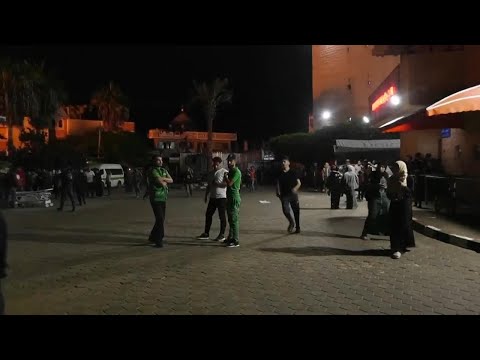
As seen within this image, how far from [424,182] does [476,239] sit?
5.91 meters

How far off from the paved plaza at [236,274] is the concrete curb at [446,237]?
22cm

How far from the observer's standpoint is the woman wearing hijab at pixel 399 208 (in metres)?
8.50

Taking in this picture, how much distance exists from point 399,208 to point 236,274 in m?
3.28

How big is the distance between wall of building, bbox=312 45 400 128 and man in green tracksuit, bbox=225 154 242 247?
31.8 metres

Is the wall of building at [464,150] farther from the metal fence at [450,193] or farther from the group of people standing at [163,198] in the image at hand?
the group of people standing at [163,198]

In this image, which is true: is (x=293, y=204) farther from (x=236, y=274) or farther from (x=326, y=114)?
(x=326, y=114)

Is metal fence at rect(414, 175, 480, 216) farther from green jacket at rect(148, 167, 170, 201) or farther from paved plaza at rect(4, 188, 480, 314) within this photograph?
green jacket at rect(148, 167, 170, 201)

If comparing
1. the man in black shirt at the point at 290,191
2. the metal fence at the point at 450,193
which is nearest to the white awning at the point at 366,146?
the metal fence at the point at 450,193

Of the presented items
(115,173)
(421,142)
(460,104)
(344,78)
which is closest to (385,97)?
(421,142)

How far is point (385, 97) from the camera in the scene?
2441 centimetres

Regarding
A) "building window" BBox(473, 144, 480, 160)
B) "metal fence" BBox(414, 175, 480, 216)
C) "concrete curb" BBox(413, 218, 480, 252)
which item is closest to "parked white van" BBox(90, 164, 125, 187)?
"metal fence" BBox(414, 175, 480, 216)
